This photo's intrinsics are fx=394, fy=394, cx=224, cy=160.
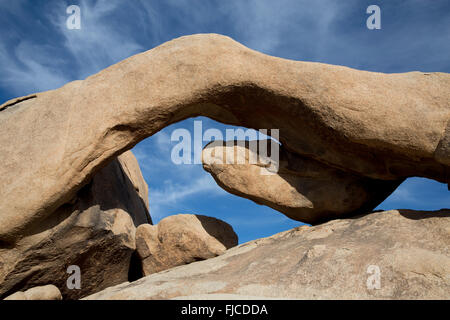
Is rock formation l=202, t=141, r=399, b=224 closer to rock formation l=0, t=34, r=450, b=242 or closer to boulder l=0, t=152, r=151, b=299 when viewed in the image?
rock formation l=0, t=34, r=450, b=242

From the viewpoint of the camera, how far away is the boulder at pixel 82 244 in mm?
4602

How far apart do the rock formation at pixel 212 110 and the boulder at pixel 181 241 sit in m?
1.35

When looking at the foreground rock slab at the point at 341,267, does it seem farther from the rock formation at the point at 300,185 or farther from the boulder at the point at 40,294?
the boulder at the point at 40,294

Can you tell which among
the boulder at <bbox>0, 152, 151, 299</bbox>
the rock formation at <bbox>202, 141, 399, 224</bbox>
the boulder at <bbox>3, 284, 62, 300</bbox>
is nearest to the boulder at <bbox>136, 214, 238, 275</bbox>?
the boulder at <bbox>0, 152, 151, 299</bbox>

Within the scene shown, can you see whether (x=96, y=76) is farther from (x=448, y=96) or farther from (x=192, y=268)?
(x=448, y=96)

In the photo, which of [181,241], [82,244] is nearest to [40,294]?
[82,244]

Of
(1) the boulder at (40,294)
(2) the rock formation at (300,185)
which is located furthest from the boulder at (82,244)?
(2) the rock formation at (300,185)

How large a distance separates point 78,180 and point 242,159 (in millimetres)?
2038

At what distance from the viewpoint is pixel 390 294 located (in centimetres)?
324

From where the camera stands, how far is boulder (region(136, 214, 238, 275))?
5.37m

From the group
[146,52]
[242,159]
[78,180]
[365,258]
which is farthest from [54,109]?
[365,258]

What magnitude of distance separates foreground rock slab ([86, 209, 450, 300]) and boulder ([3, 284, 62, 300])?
1268 mm

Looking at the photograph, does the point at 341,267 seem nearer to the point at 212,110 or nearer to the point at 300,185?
the point at 300,185

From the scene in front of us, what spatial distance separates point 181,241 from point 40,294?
1.81 m
